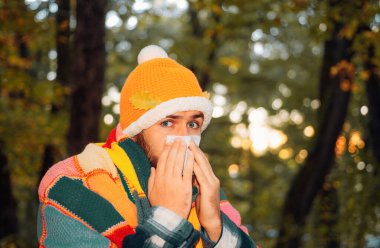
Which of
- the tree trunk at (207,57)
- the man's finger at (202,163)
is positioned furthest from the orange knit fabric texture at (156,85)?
the tree trunk at (207,57)

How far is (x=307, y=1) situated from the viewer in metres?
7.46

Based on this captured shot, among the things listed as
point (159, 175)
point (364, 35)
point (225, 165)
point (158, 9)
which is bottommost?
point (225, 165)

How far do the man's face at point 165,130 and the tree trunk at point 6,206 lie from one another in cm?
658

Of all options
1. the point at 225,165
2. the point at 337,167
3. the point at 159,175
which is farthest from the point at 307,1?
the point at 225,165

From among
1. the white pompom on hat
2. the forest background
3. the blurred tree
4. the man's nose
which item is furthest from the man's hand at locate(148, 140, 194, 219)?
the blurred tree

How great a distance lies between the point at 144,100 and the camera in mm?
2639

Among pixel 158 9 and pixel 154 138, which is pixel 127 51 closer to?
pixel 158 9

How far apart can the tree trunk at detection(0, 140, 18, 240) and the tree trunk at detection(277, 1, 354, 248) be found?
15.0ft

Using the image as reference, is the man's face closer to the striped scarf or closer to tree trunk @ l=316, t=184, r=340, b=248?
the striped scarf


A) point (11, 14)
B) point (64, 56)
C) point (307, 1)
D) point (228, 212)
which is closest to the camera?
point (228, 212)

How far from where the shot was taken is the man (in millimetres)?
2168

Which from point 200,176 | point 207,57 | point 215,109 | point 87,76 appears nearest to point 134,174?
point 200,176

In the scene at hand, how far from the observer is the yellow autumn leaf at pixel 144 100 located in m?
2.62

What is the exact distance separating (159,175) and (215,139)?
18972mm
